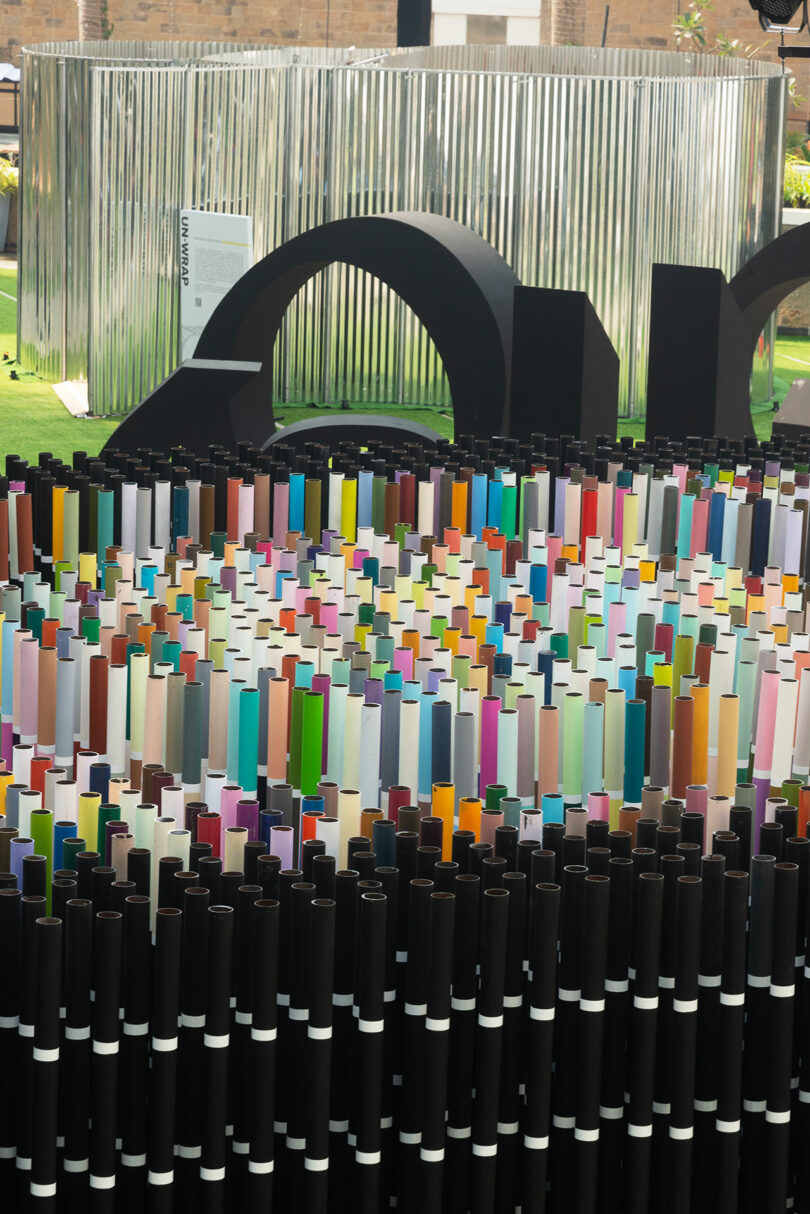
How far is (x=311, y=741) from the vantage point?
3.75 meters

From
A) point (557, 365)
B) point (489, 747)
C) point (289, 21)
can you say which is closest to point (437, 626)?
point (489, 747)

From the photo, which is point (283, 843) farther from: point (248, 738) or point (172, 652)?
point (172, 652)

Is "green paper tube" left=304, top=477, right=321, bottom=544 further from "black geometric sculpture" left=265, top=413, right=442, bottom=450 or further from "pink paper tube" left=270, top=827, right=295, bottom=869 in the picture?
"pink paper tube" left=270, top=827, right=295, bottom=869

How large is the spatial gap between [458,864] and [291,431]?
18.0 feet

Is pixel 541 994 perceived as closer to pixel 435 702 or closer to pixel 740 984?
pixel 740 984

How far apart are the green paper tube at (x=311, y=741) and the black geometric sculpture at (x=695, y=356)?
4578 millimetres

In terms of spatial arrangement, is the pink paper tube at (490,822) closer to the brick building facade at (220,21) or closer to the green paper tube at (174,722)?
the green paper tube at (174,722)

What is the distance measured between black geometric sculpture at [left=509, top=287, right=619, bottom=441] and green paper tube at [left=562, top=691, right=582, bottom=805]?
3883 millimetres

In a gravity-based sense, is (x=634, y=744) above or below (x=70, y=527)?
below

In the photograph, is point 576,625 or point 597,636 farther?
point 576,625

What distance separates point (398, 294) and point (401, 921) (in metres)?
5.20

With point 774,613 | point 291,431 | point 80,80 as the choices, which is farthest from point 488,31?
point 774,613

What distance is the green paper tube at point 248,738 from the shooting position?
3.76 metres

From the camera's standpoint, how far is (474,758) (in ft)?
12.1
